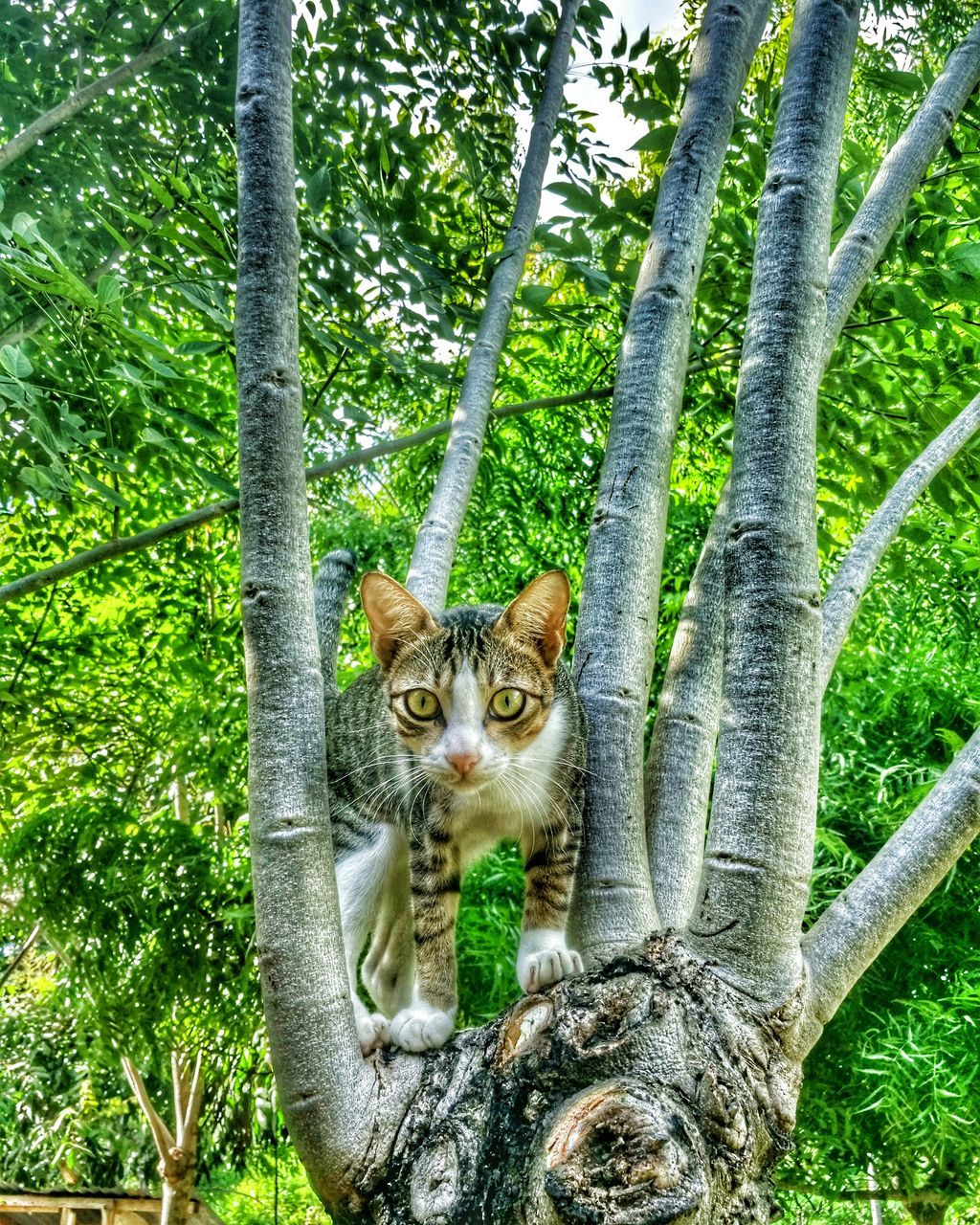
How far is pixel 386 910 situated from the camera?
1234mm

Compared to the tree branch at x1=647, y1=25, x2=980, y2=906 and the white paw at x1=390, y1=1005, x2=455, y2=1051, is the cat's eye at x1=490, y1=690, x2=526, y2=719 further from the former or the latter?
the white paw at x1=390, y1=1005, x2=455, y2=1051

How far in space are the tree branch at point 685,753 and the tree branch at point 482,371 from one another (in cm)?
34

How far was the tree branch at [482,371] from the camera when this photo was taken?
4.01 ft

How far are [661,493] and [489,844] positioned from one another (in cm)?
49

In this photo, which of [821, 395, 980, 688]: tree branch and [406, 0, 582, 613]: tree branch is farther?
[406, 0, 582, 613]: tree branch

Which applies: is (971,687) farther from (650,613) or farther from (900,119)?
(650,613)

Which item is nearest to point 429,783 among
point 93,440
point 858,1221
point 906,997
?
point 93,440

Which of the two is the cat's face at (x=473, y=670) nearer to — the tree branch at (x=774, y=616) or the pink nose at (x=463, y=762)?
the pink nose at (x=463, y=762)

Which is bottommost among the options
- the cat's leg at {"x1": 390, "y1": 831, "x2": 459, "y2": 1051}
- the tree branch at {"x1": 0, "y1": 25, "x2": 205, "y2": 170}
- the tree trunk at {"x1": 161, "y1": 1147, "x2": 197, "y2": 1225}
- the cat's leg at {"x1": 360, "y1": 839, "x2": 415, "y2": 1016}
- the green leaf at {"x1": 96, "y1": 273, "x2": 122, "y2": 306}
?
the tree trunk at {"x1": 161, "y1": 1147, "x2": 197, "y2": 1225}

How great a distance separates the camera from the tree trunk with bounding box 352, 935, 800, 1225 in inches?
22.2

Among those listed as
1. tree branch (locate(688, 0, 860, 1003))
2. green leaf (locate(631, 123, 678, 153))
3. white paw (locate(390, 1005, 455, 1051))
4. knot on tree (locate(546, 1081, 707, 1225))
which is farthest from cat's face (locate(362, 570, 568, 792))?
green leaf (locate(631, 123, 678, 153))

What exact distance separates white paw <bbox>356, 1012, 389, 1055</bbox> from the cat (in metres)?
0.11

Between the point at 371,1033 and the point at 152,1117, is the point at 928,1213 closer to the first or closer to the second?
the point at 371,1033

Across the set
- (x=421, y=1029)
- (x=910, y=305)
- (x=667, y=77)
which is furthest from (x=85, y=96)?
(x=421, y=1029)
